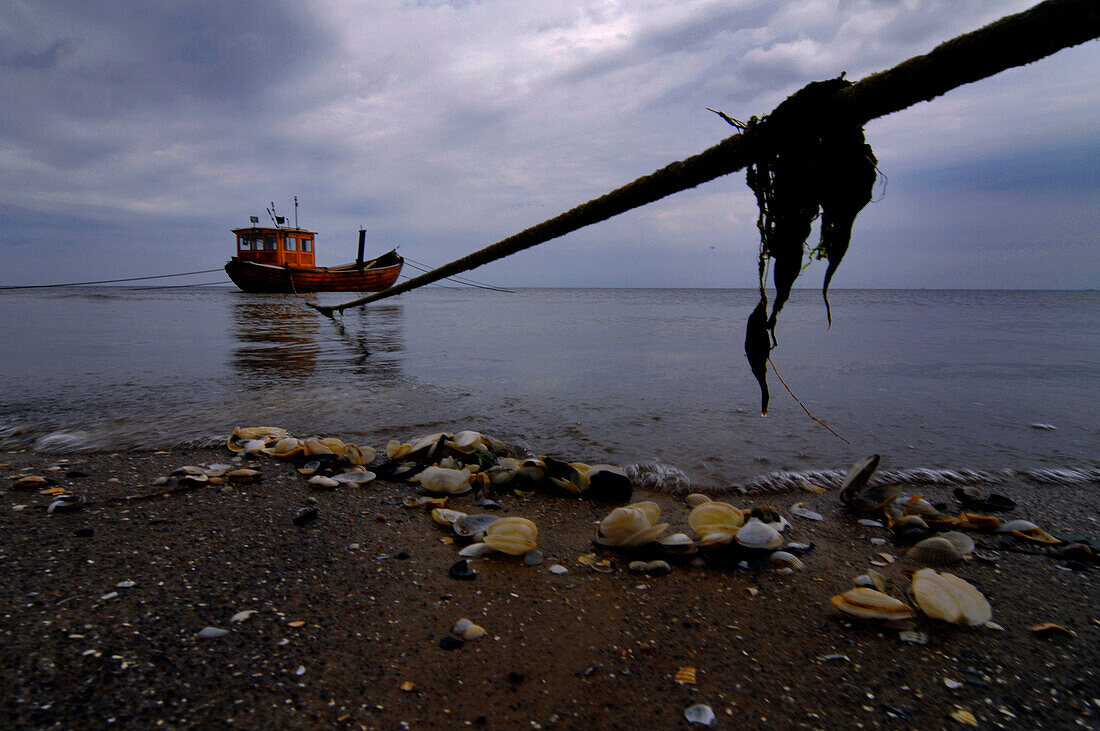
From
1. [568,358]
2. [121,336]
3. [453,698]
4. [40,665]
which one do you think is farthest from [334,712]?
[121,336]

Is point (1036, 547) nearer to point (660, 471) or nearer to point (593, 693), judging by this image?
point (660, 471)

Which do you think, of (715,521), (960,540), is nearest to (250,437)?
(715,521)

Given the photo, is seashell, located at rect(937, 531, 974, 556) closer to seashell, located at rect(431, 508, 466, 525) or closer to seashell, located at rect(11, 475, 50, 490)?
seashell, located at rect(431, 508, 466, 525)

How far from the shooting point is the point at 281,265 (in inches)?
1380

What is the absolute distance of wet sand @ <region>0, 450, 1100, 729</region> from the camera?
1.48 m

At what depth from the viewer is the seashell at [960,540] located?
2570 mm

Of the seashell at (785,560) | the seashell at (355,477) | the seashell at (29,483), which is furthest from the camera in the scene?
the seashell at (355,477)

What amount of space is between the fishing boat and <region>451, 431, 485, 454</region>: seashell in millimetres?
32167

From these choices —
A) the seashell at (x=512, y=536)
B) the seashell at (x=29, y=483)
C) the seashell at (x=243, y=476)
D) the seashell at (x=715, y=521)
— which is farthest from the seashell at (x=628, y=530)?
the seashell at (x=29, y=483)

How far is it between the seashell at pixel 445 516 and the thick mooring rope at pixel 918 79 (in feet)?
5.63

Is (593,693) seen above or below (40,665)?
below

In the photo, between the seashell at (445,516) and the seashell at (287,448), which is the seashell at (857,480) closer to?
the seashell at (445,516)

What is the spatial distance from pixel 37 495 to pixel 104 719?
7.25ft

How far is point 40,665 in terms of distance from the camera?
1.48 m
